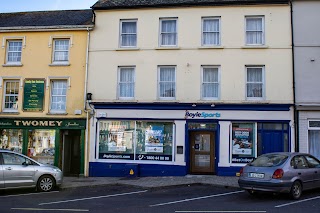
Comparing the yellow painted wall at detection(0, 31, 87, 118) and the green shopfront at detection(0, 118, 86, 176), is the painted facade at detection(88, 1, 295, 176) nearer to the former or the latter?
the yellow painted wall at detection(0, 31, 87, 118)

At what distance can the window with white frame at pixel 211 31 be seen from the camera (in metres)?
17.7

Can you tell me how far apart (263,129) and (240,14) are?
5908 mm

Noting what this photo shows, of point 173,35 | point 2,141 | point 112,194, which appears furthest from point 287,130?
point 2,141

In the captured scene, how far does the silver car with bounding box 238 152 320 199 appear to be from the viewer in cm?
1056

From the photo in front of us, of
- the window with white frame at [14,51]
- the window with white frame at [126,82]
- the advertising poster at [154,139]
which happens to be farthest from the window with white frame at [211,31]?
the window with white frame at [14,51]

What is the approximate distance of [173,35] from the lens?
710 inches

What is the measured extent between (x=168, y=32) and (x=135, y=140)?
588 cm

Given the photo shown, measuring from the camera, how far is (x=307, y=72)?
1681cm

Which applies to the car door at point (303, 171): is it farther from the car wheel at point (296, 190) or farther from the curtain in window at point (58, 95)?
the curtain in window at point (58, 95)

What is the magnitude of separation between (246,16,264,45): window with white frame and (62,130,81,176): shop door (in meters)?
10.3

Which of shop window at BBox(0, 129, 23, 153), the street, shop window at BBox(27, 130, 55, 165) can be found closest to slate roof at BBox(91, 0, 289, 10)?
shop window at BBox(27, 130, 55, 165)

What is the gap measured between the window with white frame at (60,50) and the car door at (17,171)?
7.17 m

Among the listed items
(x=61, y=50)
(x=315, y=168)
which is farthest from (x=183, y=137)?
(x=61, y=50)

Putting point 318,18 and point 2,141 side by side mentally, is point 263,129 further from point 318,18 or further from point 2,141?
point 2,141
